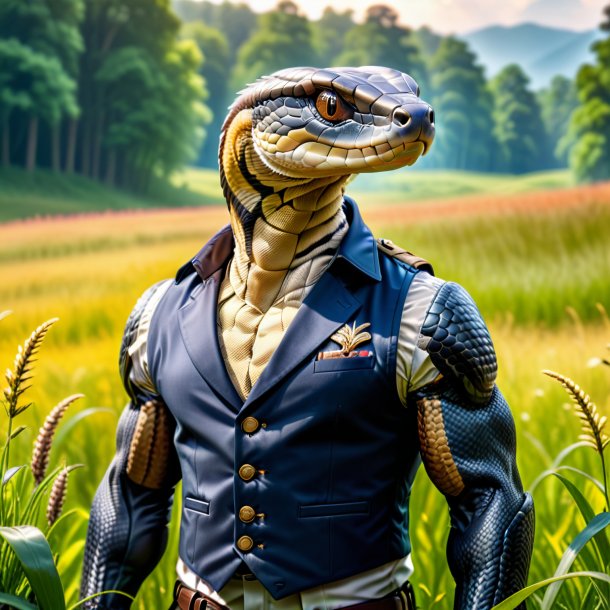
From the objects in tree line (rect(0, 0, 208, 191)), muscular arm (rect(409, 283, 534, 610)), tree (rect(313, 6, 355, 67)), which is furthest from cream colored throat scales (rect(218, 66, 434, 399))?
tree (rect(313, 6, 355, 67))

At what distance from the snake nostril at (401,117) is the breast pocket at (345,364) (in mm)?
332

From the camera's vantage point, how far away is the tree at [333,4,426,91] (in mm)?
4410

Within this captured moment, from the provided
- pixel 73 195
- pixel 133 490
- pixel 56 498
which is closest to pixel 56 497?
pixel 56 498

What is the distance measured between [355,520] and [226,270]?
462mm

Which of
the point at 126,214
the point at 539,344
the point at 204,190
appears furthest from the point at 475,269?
the point at 126,214

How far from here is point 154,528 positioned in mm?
1657

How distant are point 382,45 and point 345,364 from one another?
336cm

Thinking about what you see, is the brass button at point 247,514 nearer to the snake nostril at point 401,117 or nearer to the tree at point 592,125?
the snake nostril at point 401,117

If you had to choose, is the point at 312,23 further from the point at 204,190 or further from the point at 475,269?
the point at 475,269

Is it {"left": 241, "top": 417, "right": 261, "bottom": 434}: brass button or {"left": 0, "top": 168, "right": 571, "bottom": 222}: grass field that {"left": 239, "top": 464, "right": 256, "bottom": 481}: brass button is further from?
{"left": 0, "top": 168, "right": 571, "bottom": 222}: grass field

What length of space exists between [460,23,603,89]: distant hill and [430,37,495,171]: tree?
86 mm

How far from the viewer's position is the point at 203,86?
4.64 m

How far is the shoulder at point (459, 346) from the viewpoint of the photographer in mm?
1389

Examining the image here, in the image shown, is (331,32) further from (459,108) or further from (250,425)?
(250,425)
